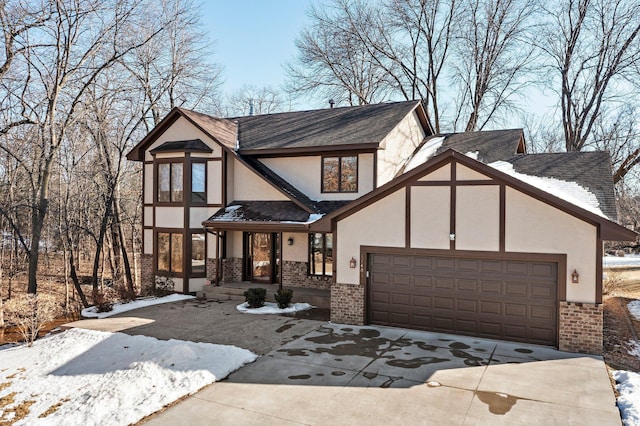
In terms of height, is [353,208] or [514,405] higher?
[353,208]

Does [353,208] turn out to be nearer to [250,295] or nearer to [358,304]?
[358,304]

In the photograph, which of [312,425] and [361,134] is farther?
[361,134]

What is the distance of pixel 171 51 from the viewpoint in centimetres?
2423

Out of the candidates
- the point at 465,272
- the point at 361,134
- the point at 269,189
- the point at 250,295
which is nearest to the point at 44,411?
the point at 250,295

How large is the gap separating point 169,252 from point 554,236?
44.3 ft

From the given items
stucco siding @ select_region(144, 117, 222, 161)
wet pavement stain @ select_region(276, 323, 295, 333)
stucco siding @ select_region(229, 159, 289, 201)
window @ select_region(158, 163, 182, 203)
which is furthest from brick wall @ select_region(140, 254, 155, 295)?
wet pavement stain @ select_region(276, 323, 295, 333)

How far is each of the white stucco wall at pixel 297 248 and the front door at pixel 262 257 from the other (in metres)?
0.63

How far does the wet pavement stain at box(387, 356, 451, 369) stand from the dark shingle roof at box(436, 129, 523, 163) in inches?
338

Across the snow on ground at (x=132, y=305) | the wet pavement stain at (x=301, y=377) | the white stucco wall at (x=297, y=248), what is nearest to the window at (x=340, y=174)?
the white stucco wall at (x=297, y=248)

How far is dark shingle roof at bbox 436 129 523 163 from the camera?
15934 mm

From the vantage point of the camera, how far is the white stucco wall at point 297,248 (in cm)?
1552

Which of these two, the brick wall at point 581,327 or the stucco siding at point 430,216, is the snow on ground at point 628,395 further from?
the stucco siding at point 430,216

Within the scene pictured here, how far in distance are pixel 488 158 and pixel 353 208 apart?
265 inches

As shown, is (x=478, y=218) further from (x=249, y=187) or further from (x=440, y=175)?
(x=249, y=187)
